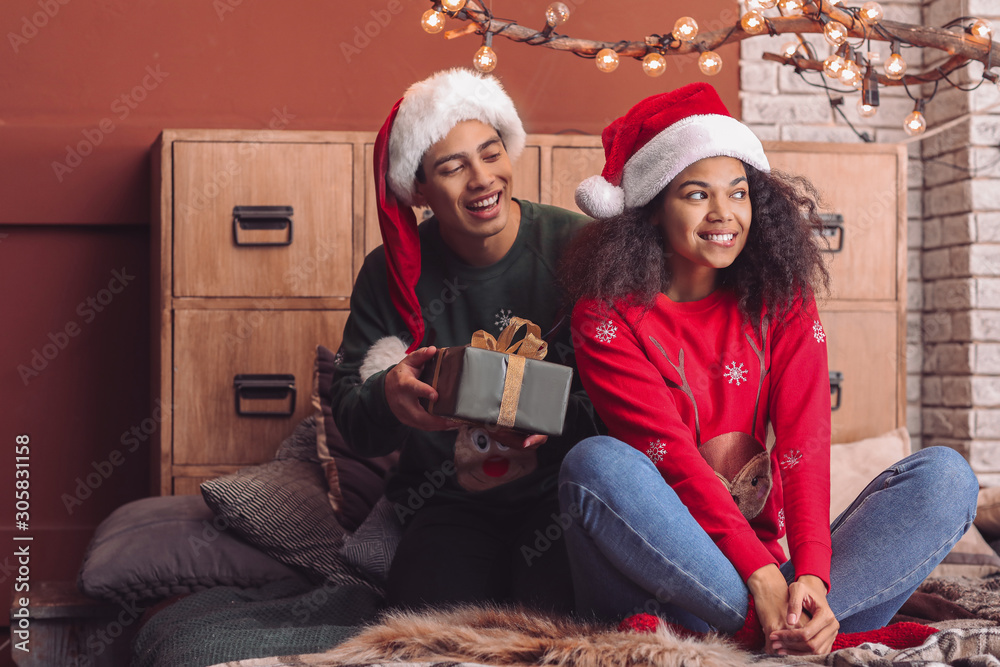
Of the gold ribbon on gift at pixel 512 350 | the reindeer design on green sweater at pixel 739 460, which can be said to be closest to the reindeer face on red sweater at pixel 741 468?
the reindeer design on green sweater at pixel 739 460

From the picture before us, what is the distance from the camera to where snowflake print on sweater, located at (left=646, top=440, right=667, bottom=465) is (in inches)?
50.5

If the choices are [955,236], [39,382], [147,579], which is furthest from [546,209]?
[39,382]

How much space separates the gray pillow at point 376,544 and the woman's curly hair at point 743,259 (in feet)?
2.09

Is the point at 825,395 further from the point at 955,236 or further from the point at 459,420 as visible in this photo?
the point at 955,236

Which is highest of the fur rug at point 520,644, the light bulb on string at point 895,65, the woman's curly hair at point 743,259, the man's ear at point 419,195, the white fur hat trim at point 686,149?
the light bulb on string at point 895,65

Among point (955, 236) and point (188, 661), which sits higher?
point (955, 236)

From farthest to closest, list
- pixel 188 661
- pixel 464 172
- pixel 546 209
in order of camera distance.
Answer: pixel 546 209 → pixel 464 172 → pixel 188 661

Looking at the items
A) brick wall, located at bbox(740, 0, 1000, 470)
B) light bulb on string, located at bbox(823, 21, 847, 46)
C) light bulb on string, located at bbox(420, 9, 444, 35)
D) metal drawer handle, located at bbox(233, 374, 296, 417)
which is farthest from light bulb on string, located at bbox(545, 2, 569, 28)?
brick wall, located at bbox(740, 0, 1000, 470)

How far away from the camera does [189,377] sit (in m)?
2.38

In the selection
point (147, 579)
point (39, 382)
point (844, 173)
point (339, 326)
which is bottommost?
point (147, 579)

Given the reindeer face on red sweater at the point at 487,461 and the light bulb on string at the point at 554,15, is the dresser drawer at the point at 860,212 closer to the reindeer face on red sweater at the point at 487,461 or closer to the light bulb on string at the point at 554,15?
the light bulb on string at the point at 554,15

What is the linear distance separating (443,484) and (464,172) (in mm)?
588

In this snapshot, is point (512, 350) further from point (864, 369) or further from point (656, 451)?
point (864, 369)

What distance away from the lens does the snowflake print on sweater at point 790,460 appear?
4.33ft
